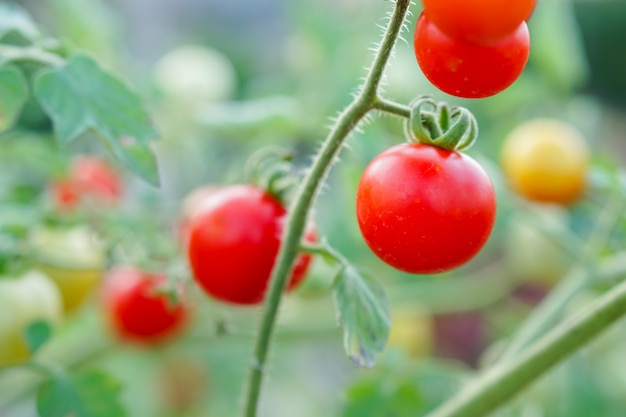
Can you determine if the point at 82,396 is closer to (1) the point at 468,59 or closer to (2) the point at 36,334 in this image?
(2) the point at 36,334

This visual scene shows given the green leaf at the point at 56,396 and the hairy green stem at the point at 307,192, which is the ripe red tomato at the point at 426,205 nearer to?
the hairy green stem at the point at 307,192

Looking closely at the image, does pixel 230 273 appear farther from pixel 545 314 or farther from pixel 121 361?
pixel 121 361

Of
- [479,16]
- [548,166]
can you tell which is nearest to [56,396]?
[479,16]

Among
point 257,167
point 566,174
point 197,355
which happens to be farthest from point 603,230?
point 197,355

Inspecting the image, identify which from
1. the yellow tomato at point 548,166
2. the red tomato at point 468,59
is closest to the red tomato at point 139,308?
the yellow tomato at point 548,166

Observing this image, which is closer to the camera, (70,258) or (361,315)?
(361,315)

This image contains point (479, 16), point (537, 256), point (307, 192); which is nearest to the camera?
point (479, 16)
